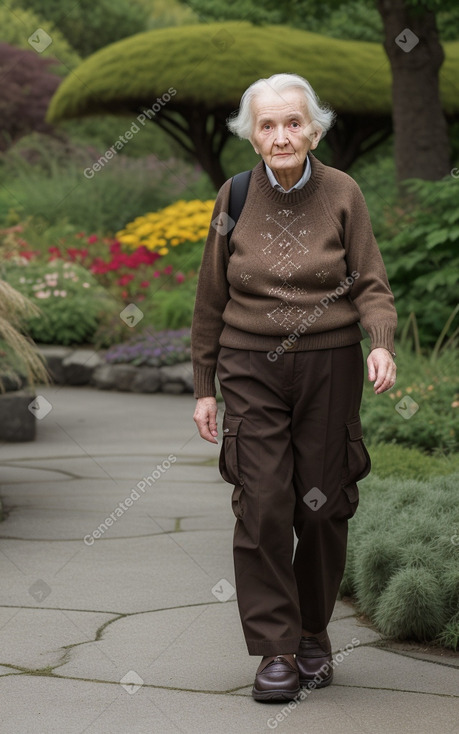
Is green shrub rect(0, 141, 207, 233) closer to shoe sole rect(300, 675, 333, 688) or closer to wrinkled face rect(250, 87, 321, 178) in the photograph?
wrinkled face rect(250, 87, 321, 178)

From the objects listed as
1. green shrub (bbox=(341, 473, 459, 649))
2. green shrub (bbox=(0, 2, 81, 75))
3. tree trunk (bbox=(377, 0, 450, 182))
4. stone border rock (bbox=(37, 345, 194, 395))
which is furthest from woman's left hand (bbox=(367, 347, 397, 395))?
green shrub (bbox=(0, 2, 81, 75))

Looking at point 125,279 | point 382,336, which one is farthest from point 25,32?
point 382,336

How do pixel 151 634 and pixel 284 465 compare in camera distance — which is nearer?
pixel 284 465

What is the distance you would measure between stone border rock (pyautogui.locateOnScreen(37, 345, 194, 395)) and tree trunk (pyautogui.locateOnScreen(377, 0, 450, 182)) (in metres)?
2.96

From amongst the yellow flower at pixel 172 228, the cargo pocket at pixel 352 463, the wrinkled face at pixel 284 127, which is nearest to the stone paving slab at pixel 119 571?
the cargo pocket at pixel 352 463

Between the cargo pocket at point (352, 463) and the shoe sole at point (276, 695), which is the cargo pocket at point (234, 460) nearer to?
the cargo pocket at point (352, 463)

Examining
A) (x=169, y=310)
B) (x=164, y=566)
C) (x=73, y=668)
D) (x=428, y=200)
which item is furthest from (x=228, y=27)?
(x=73, y=668)

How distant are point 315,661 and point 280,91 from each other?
5.33 feet

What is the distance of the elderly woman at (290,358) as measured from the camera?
309 cm

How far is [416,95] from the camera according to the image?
10.8m

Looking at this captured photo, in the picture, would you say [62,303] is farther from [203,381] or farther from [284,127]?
[284,127]

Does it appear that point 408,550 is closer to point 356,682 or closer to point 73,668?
point 356,682

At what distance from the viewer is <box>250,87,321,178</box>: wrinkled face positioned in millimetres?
3100

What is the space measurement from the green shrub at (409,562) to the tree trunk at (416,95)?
23.2 feet
